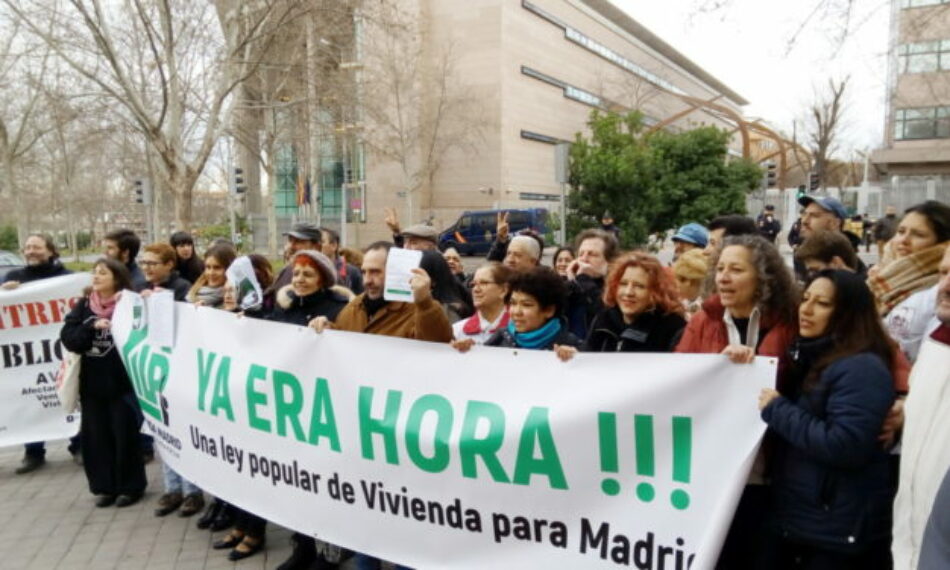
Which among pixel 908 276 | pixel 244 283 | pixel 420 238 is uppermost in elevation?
pixel 420 238

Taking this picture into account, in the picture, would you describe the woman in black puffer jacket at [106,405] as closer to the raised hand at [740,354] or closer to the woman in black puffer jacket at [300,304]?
the woman in black puffer jacket at [300,304]

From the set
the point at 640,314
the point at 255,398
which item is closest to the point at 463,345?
the point at 640,314

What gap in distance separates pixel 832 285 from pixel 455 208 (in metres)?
41.2

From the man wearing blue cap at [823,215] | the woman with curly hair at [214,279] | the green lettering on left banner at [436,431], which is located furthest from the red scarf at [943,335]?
the woman with curly hair at [214,279]

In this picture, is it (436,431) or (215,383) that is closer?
(436,431)

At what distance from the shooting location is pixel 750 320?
2.76 meters

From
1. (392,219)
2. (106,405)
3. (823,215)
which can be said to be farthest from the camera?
(392,219)

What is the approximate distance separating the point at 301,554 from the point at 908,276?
11.3 feet

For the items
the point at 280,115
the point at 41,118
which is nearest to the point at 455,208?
the point at 280,115

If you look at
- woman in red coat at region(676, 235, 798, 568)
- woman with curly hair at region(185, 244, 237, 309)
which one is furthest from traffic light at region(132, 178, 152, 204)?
woman in red coat at region(676, 235, 798, 568)

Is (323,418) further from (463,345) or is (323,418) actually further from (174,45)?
(174,45)

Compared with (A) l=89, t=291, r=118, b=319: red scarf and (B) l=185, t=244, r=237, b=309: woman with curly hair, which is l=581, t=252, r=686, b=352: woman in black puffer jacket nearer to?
(B) l=185, t=244, r=237, b=309: woman with curly hair

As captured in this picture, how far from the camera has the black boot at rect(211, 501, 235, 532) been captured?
4.49 metres

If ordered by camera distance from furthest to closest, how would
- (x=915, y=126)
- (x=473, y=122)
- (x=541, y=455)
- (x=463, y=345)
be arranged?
(x=915, y=126)
(x=473, y=122)
(x=463, y=345)
(x=541, y=455)
